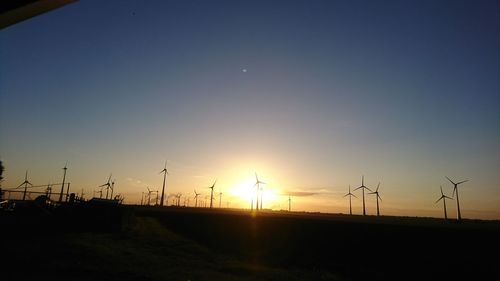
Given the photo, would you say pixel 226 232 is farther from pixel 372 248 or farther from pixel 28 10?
pixel 28 10

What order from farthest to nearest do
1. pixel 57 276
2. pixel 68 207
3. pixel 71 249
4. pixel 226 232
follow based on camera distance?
1. pixel 226 232
2. pixel 68 207
3. pixel 71 249
4. pixel 57 276

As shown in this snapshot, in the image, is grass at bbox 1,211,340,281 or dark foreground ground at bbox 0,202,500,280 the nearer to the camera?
grass at bbox 1,211,340,281

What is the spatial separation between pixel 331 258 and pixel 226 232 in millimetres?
19589

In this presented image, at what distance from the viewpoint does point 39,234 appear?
3200cm

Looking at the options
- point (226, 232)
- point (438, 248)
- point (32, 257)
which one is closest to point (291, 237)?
point (226, 232)

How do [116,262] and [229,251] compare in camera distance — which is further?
[229,251]

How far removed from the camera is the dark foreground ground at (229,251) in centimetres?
2130

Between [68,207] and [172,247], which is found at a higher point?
[68,207]

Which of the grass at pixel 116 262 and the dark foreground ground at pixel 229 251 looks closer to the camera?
the grass at pixel 116 262

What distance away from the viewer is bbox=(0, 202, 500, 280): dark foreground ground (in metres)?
21.3

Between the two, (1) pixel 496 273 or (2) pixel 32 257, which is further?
(1) pixel 496 273

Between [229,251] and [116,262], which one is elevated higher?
[116,262]

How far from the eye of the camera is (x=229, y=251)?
36719 millimetres

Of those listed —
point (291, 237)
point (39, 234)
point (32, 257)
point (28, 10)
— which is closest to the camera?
point (28, 10)
